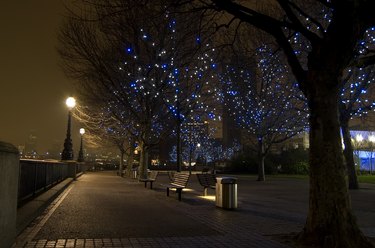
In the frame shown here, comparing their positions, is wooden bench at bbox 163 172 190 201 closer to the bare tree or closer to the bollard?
the bare tree

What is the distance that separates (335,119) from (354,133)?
66.2m

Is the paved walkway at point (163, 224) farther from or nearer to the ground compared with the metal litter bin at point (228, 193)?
nearer to the ground

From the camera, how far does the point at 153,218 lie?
448 inches

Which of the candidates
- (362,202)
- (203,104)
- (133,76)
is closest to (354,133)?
(203,104)

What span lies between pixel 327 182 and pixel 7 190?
5.36m

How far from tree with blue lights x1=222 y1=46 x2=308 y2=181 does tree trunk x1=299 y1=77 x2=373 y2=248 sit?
21607mm

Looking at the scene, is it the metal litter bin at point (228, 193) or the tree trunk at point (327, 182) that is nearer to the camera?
the tree trunk at point (327, 182)

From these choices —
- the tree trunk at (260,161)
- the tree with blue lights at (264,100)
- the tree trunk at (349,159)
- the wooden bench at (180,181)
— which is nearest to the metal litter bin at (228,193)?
the wooden bench at (180,181)

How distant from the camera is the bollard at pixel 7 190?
6.07 meters

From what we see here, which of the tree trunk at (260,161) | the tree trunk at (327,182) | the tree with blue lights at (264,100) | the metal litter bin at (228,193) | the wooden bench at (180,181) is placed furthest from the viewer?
the tree trunk at (260,161)

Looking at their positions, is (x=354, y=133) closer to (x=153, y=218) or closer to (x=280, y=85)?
(x=280, y=85)

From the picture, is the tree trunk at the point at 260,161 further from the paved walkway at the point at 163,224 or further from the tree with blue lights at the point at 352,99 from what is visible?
the paved walkway at the point at 163,224

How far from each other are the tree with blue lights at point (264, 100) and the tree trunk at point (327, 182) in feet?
70.9

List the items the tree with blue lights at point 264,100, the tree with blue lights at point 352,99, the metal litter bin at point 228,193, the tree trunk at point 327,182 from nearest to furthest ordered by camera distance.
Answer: the tree trunk at point 327,182, the metal litter bin at point 228,193, the tree with blue lights at point 352,99, the tree with blue lights at point 264,100
